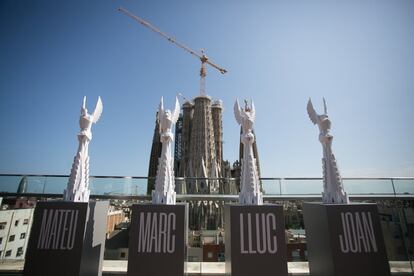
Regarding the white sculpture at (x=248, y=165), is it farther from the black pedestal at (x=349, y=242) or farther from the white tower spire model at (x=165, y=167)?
the white tower spire model at (x=165, y=167)

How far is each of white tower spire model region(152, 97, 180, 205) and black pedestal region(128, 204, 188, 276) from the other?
42cm

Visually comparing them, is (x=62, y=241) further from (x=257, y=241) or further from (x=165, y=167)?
(x=257, y=241)

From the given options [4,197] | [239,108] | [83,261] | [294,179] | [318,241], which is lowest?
[83,261]

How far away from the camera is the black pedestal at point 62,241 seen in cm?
413

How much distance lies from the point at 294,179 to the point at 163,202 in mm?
3932

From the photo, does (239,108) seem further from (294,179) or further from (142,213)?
(142,213)

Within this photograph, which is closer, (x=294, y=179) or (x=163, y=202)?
(x=163, y=202)

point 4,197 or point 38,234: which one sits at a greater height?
point 4,197

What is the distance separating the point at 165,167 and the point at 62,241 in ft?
7.77

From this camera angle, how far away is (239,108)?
218 inches

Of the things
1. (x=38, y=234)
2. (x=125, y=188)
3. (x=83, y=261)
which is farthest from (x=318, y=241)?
(x=38, y=234)

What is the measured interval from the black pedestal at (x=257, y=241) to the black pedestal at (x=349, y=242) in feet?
2.72

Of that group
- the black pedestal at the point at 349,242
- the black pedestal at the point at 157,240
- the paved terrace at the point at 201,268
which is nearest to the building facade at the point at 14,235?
the paved terrace at the point at 201,268

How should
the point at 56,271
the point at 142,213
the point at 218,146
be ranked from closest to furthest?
the point at 56,271, the point at 142,213, the point at 218,146
